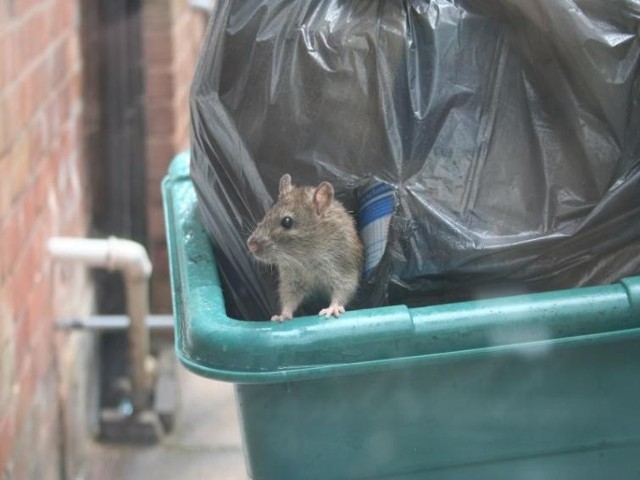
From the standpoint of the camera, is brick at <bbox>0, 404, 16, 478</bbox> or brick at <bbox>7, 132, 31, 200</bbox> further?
brick at <bbox>7, 132, 31, 200</bbox>

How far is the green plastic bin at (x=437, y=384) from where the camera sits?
1628 mm

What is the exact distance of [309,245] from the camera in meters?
2.07

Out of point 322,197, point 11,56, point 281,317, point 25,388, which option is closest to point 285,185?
point 322,197

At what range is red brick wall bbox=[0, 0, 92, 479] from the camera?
2643 millimetres

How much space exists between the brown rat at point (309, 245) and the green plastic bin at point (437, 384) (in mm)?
155

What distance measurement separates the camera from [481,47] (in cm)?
191

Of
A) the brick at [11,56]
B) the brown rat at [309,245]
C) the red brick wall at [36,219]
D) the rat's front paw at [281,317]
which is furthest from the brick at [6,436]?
the rat's front paw at [281,317]

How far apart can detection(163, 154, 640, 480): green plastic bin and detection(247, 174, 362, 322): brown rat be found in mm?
155

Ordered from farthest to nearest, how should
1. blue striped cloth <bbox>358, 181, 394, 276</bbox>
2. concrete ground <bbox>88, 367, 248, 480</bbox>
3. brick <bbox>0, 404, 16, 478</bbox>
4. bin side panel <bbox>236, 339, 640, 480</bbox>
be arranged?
concrete ground <bbox>88, 367, 248, 480</bbox> → brick <bbox>0, 404, 16, 478</bbox> → blue striped cloth <bbox>358, 181, 394, 276</bbox> → bin side panel <bbox>236, 339, 640, 480</bbox>

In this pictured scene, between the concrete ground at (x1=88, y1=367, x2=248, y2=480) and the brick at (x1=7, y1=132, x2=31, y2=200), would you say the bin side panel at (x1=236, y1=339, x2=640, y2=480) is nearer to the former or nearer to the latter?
the brick at (x1=7, y1=132, x2=31, y2=200)

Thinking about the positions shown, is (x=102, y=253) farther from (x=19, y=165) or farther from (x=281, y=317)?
(x=281, y=317)

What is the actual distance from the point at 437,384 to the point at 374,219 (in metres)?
0.32

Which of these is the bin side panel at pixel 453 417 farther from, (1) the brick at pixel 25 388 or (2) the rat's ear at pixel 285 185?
(1) the brick at pixel 25 388

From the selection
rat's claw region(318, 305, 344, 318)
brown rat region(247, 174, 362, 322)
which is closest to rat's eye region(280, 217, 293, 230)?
brown rat region(247, 174, 362, 322)
